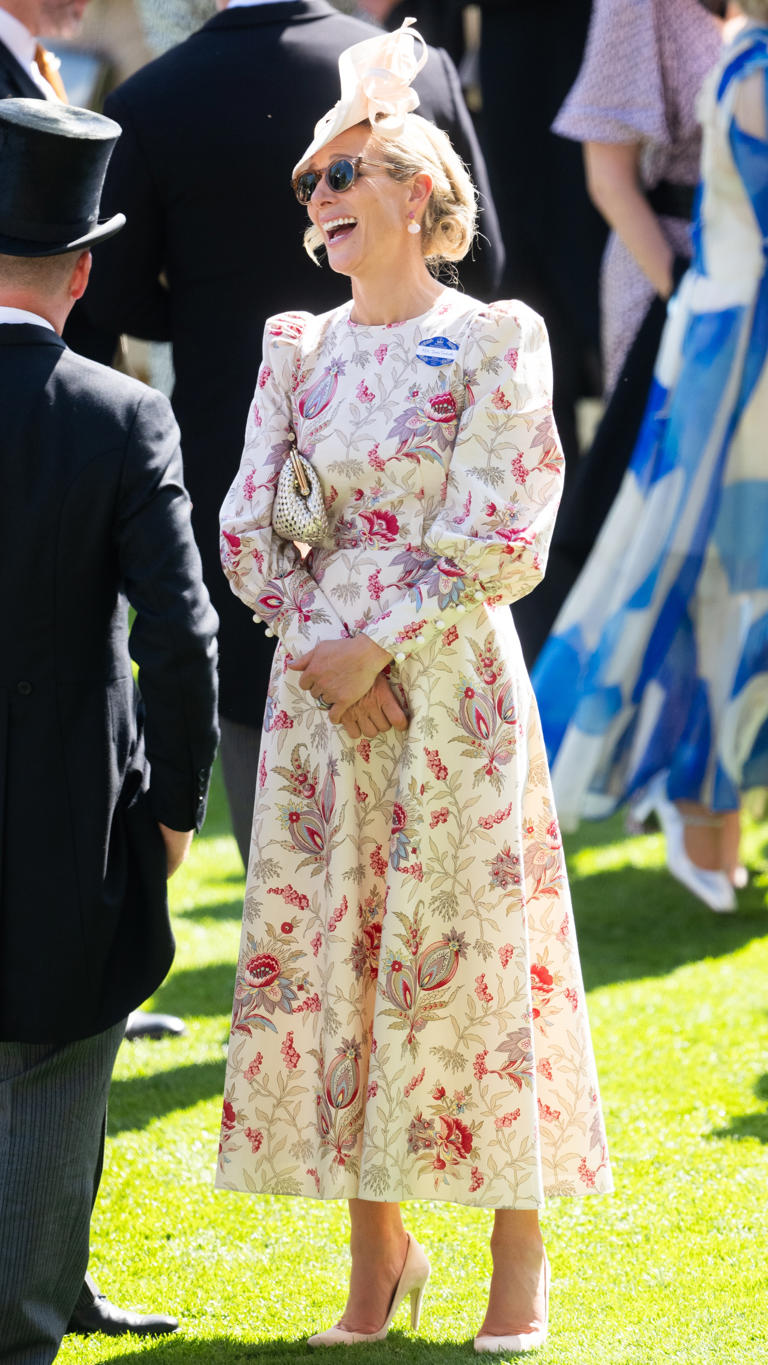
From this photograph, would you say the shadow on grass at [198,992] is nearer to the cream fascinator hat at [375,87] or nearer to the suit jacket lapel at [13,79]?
the suit jacket lapel at [13,79]

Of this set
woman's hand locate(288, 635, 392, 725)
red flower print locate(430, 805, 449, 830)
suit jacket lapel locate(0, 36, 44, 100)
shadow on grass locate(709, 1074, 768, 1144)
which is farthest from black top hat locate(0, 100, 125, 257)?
shadow on grass locate(709, 1074, 768, 1144)

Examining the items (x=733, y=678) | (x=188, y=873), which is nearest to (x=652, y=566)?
(x=733, y=678)

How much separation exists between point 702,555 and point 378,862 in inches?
89.0

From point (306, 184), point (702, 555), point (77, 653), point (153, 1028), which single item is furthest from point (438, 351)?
point (702, 555)

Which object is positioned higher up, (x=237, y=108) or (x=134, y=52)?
(x=237, y=108)

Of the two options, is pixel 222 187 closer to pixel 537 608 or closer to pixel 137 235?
pixel 137 235

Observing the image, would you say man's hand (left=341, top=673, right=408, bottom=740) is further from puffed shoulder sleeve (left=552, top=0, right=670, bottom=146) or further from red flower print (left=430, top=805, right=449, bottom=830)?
puffed shoulder sleeve (left=552, top=0, right=670, bottom=146)

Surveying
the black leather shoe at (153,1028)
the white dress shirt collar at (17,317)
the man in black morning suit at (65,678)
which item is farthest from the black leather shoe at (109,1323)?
the white dress shirt collar at (17,317)

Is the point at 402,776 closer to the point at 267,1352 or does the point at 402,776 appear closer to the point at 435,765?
the point at 435,765

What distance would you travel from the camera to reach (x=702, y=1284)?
2768mm

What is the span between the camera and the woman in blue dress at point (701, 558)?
4500 millimetres

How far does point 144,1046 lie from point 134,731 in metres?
1.74

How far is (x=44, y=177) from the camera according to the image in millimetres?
2254

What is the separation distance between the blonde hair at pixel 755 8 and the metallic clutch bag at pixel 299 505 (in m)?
2.35
